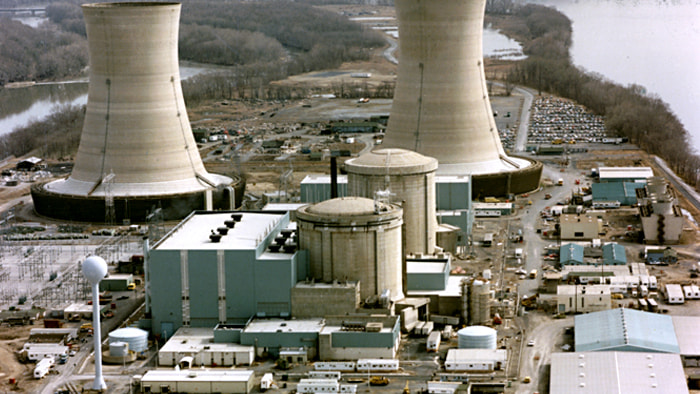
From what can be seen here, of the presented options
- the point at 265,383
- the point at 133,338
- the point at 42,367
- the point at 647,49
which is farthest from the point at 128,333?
the point at 647,49

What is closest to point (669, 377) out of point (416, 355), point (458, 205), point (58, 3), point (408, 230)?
point (416, 355)

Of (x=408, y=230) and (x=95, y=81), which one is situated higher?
(x=95, y=81)

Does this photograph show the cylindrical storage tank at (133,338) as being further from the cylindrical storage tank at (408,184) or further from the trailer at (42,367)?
the cylindrical storage tank at (408,184)

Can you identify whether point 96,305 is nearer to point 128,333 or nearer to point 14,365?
point 128,333

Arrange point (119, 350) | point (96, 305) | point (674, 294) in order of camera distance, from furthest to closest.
→ point (674, 294) < point (119, 350) < point (96, 305)

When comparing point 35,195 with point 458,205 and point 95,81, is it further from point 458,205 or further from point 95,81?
point 458,205
